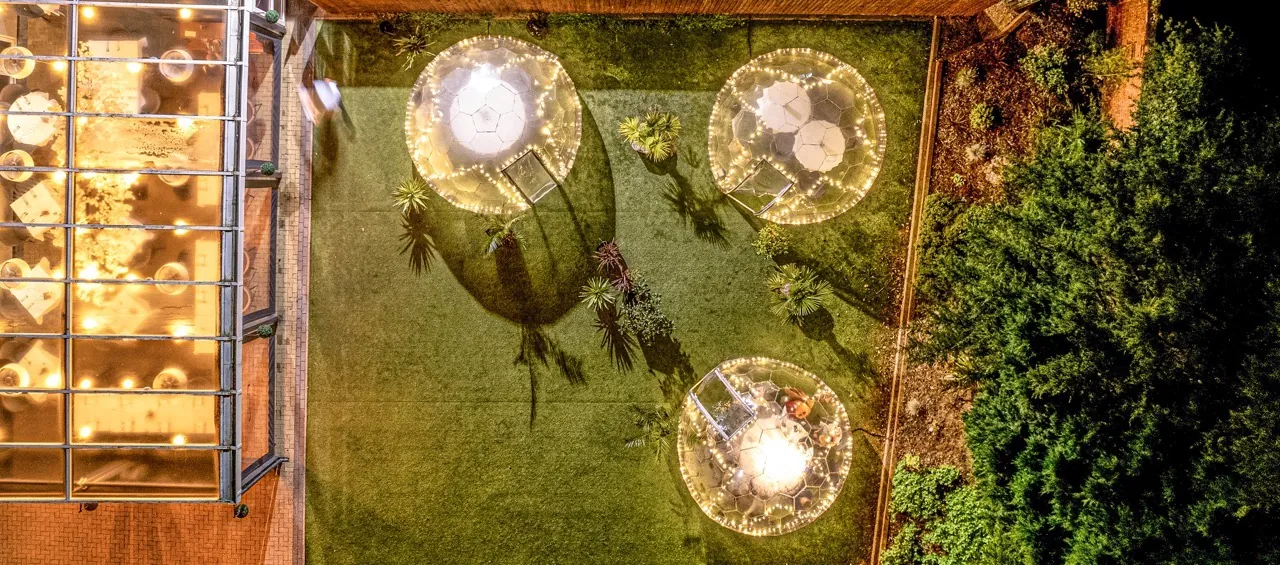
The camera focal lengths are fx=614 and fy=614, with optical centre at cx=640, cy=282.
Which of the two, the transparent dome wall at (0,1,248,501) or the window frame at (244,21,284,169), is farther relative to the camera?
the window frame at (244,21,284,169)

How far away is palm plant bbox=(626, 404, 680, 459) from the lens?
9.07 meters

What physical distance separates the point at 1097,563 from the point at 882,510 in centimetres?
266

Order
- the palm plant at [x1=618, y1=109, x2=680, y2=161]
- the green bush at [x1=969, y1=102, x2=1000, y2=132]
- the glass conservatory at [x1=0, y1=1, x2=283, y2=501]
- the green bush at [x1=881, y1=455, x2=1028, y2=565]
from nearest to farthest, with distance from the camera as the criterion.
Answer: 1. the glass conservatory at [x1=0, y1=1, x2=283, y2=501]
2. the green bush at [x1=881, y1=455, x2=1028, y2=565]
3. the green bush at [x1=969, y1=102, x2=1000, y2=132]
4. the palm plant at [x1=618, y1=109, x2=680, y2=161]

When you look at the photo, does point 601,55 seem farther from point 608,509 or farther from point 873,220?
point 608,509

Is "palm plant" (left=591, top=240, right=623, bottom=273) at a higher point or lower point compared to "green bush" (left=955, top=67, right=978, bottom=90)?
lower

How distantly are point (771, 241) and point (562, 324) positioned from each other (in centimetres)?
328

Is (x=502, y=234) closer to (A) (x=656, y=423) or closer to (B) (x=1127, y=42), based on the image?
(A) (x=656, y=423)

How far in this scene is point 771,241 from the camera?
8.91 m

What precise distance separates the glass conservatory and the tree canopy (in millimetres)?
9731

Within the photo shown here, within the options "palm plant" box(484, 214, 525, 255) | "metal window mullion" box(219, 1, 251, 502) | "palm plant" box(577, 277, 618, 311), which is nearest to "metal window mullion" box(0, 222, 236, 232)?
"metal window mullion" box(219, 1, 251, 502)

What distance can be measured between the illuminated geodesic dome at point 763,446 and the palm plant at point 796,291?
82cm

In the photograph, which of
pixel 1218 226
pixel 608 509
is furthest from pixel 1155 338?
pixel 608 509

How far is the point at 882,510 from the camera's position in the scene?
A: 920cm

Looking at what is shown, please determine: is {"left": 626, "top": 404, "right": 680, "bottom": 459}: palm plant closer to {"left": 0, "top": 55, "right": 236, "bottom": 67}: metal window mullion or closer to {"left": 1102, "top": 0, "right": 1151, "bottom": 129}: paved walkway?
{"left": 0, "top": 55, "right": 236, "bottom": 67}: metal window mullion
